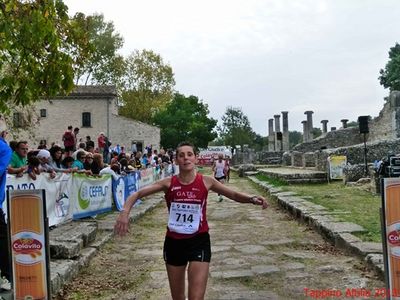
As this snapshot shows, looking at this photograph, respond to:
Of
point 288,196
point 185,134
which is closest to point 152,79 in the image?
point 185,134

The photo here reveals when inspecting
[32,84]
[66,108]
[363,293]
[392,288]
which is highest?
[66,108]

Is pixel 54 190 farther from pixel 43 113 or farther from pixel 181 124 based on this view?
pixel 181 124

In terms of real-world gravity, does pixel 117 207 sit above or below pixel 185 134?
below

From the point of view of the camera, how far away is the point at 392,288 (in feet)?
14.1

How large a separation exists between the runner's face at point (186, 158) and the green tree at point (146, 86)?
51.1 metres

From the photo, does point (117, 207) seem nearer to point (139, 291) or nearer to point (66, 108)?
point (139, 291)

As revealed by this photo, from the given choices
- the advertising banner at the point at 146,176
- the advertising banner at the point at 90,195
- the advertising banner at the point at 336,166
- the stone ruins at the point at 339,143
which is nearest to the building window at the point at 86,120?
the stone ruins at the point at 339,143

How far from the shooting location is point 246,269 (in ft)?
21.2

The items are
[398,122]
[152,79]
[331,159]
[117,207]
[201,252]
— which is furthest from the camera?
[152,79]

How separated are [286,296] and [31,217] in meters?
2.85

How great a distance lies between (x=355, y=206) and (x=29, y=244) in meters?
8.57

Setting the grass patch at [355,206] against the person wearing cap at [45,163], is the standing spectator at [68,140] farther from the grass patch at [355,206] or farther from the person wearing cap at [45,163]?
the grass patch at [355,206]

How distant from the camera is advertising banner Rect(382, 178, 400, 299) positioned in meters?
4.18

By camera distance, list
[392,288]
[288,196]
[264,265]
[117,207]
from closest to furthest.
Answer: [392,288]
[264,265]
[117,207]
[288,196]
